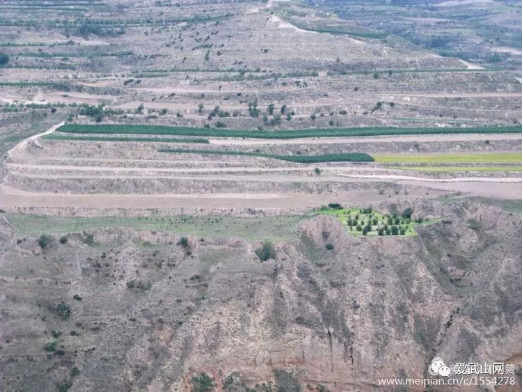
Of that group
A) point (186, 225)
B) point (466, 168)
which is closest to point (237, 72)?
point (466, 168)

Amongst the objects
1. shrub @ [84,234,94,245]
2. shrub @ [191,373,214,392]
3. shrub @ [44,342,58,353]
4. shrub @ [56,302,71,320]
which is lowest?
shrub @ [191,373,214,392]

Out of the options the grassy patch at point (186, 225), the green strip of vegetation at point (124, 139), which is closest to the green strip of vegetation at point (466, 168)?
the grassy patch at point (186, 225)

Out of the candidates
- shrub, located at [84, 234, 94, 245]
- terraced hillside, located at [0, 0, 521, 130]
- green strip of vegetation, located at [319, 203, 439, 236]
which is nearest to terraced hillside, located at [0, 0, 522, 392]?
shrub, located at [84, 234, 94, 245]

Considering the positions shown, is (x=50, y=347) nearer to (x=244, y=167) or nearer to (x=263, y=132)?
(x=244, y=167)

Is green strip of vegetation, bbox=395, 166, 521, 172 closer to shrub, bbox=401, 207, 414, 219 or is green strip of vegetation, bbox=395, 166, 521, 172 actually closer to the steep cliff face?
shrub, bbox=401, 207, 414, 219

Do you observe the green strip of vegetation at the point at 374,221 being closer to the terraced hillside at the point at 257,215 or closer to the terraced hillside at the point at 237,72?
the terraced hillside at the point at 257,215
